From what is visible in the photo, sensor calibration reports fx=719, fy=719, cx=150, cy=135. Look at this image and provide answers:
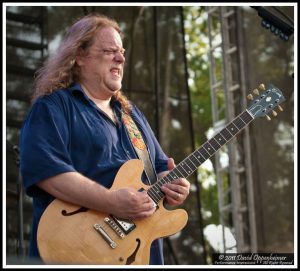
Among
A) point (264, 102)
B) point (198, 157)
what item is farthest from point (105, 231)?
point (264, 102)

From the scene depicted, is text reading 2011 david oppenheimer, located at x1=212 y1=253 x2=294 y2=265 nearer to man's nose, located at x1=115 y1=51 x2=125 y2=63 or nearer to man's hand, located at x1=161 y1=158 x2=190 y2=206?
man's hand, located at x1=161 y1=158 x2=190 y2=206

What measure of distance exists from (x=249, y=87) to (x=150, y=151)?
2.98 m

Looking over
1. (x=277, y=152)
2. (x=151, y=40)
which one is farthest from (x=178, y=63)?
(x=277, y=152)

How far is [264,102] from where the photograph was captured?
3.55m

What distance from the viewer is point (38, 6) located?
5.30 metres

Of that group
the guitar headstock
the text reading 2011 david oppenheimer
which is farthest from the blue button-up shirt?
the text reading 2011 david oppenheimer

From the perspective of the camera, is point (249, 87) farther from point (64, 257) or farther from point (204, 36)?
point (204, 36)

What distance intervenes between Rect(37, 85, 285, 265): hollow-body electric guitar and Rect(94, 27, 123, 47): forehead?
586mm

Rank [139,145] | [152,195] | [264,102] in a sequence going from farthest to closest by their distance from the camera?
[264,102] < [139,145] < [152,195]

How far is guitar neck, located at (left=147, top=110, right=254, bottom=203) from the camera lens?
3158 millimetres

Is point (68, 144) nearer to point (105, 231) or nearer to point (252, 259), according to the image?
point (105, 231)

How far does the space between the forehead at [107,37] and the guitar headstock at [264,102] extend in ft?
2.28

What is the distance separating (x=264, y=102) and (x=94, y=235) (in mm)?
1133

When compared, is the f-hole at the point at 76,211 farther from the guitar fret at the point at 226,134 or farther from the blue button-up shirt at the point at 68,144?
the guitar fret at the point at 226,134
